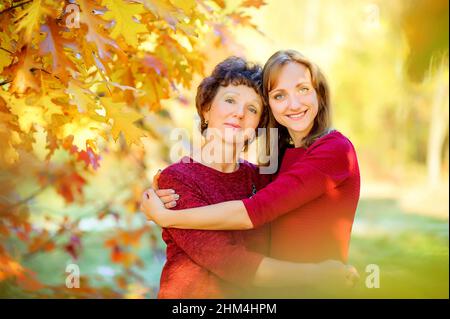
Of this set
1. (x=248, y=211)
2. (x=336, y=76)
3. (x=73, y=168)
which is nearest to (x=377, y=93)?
Answer: (x=336, y=76)

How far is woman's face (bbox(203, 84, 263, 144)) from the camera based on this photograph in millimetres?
2066

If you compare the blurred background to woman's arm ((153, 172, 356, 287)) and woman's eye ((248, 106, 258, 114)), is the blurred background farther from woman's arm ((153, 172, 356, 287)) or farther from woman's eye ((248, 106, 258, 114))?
woman's arm ((153, 172, 356, 287))

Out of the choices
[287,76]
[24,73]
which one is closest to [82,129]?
[24,73]

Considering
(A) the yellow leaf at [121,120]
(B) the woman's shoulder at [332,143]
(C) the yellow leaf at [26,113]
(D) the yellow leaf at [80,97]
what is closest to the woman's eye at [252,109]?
(B) the woman's shoulder at [332,143]

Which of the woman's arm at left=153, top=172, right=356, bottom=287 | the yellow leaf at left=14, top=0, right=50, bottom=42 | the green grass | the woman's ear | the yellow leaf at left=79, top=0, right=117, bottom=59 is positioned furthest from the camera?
the green grass

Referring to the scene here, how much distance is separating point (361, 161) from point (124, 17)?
10.5 m

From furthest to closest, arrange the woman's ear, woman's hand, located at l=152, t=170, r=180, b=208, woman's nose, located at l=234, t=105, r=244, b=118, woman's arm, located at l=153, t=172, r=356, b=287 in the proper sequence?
1. the woman's ear
2. woman's nose, located at l=234, t=105, r=244, b=118
3. woman's hand, located at l=152, t=170, r=180, b=208
4. woman's arm, located at l=153, t=172, r=356, b=287

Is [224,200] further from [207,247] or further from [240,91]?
[240,91]

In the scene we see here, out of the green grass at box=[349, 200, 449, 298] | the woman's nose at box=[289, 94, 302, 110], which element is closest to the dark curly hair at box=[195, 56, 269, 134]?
the woman's nose at box=[289, 94, 302, 110]

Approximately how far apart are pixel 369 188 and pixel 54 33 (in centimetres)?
1027

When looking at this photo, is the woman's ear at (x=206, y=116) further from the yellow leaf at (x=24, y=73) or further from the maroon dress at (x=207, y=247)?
the yellow leaf at (x=24, y=73)

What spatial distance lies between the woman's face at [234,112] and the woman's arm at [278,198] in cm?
24

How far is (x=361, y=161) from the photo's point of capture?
38.3 ft

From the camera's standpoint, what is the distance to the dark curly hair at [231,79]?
212cm
